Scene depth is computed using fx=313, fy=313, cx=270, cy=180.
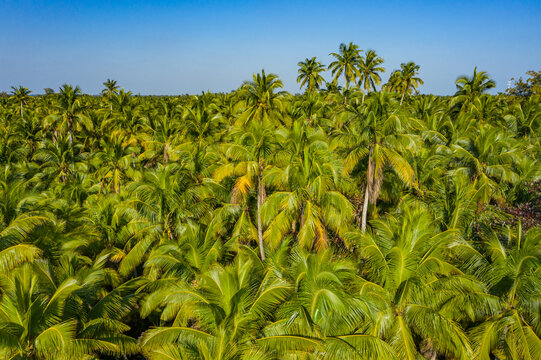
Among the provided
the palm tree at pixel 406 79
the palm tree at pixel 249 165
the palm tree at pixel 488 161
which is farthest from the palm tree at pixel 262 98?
the palm tree at pixel 406 79

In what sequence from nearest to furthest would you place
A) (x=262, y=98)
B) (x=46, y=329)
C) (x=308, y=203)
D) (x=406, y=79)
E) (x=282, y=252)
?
(x=46, y=329)
(x=282, y=252)
(x=308, y=203)
(x=262, y=98)
(x=406, y=79)

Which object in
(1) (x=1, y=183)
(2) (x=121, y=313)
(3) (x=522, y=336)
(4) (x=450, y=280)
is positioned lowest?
(2) (x=121, y=313)

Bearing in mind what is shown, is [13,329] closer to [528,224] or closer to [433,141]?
[528,224]

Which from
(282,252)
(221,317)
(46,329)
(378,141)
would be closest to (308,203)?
(282,252)

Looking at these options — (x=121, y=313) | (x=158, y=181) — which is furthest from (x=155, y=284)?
(x=158, y=181)

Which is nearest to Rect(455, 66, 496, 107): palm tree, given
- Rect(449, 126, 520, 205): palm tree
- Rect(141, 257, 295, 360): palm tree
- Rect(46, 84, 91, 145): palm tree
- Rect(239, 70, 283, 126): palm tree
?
Rect(449, 126, 520, 205): palm tree

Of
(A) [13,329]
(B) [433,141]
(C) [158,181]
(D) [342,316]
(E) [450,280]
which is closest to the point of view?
(A) [13,329]

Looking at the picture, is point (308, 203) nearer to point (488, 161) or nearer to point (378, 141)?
point (378, 141)

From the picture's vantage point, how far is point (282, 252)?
41.8 feet

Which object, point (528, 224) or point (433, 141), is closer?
point (528, 224)

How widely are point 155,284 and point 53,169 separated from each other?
20.5 metres

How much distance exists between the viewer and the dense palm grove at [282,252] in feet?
28.1

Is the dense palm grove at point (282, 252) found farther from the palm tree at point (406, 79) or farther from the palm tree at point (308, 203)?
the palm tree at point (406, 79)

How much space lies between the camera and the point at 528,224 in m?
16.2
